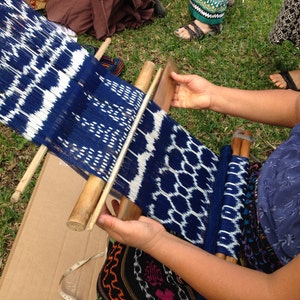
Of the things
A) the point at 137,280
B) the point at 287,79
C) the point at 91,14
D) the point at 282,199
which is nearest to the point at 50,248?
the point at 137,280

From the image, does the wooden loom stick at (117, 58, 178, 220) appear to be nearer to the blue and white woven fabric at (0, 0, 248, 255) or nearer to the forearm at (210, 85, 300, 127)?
the blue and white woven fabric at (0, 0, 248, 255)

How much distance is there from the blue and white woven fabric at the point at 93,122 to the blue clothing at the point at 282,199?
0.12 metres

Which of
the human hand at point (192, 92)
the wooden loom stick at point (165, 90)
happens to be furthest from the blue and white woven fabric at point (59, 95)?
the human hand at point (192, 92)

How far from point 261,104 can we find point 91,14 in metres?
1.80

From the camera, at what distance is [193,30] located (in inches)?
117

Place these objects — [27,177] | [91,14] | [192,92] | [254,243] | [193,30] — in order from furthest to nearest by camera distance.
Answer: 1. [193,30]
2. [91,14]
3. [192,92]
4. [254,243]
5. [27,177]

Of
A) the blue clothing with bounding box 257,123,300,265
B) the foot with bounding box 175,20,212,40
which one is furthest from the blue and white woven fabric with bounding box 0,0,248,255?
the foot with bounding box 175,20,212,40

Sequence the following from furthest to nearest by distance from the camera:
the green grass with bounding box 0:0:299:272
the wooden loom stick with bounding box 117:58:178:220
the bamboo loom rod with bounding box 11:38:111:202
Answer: the green grass with bounding box 0:0:299:272 → the wooden loom stick with bounding box 117:58:178:220 → the bamboo loom rod with bounding box 11:38:111:202

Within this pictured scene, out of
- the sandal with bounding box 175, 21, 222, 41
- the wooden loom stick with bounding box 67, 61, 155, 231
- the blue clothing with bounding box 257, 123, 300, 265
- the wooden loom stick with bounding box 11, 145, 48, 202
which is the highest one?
the wooden loom stick with bounding box 11, 145, 48, 202

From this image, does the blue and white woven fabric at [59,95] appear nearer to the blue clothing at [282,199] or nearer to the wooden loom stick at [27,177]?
the wooden loom stick at [27,177]

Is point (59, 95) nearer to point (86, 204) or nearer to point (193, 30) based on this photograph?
point (86, 204)

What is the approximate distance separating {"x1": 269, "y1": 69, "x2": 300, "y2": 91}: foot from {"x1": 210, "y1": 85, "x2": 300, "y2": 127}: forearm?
4.41 ft

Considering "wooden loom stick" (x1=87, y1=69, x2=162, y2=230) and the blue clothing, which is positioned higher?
"wooden loom stick" (x1=87, y1=69, x2=162, y2=230)

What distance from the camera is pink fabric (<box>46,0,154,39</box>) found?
2.82 meters
